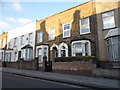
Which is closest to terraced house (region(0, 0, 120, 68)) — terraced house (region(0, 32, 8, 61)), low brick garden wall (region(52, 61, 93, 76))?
low brick garden wall (region(52, 61, 93, 76))

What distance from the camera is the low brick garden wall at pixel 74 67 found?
10.9 metres

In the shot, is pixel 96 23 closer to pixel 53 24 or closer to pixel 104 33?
pixel 104 33

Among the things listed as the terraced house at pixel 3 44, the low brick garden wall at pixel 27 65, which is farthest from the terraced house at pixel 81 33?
the terraced house at pixel 3 44

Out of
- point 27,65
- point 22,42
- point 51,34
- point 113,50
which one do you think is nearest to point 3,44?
point 22,42

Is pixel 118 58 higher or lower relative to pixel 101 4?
lower

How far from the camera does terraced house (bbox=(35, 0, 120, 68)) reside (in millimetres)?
12453

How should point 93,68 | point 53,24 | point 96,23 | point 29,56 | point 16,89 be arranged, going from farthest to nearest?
point 29,56 → point 53,24 → point 96,23 → point 93,68 → point 16,89

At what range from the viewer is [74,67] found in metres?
12.0

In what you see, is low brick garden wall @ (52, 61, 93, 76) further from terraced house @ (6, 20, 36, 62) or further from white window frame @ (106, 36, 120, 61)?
terraced house @ (6, 20, 36, 62)

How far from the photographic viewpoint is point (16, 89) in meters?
6.01

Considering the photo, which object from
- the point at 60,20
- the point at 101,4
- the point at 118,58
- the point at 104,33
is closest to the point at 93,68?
the point at 118,58

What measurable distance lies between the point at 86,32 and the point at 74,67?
5120 mm

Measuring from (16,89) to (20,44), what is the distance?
1946 cm

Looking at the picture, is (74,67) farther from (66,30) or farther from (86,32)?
(66,30)
